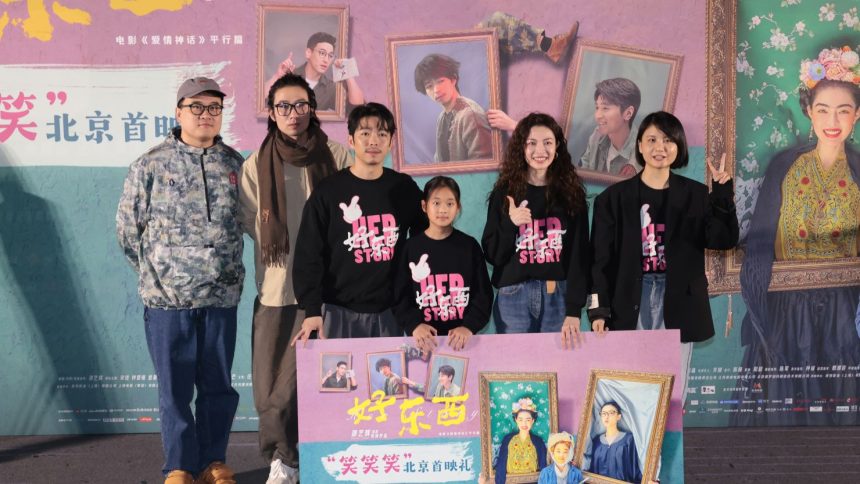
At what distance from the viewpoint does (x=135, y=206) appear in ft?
11.2

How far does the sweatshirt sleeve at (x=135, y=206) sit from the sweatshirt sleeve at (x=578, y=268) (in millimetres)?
1727

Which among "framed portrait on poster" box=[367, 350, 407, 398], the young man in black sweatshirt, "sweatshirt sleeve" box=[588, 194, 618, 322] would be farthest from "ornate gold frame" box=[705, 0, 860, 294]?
"framed portrait on poster" box=[367, 350, 407, 398]

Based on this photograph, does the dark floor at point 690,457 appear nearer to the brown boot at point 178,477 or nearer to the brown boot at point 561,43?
the brown boot at point 178,477

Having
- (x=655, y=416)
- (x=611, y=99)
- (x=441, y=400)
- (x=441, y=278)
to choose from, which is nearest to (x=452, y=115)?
(x=611, y=99)

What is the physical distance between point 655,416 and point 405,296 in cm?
105

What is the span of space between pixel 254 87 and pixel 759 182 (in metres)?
2.74

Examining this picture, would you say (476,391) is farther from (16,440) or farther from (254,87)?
(16,440)

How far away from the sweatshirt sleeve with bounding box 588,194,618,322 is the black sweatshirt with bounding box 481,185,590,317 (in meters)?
0.04

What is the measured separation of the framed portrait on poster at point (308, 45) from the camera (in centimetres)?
441

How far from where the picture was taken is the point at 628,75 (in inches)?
173

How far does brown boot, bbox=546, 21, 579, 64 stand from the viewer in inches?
173

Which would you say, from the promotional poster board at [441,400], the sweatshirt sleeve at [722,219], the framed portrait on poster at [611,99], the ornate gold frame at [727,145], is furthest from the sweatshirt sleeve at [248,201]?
the ornate gold frame at [727,145]

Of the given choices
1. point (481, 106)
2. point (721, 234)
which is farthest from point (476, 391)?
point (481, 106)

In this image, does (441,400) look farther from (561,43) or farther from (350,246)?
(561,43)
